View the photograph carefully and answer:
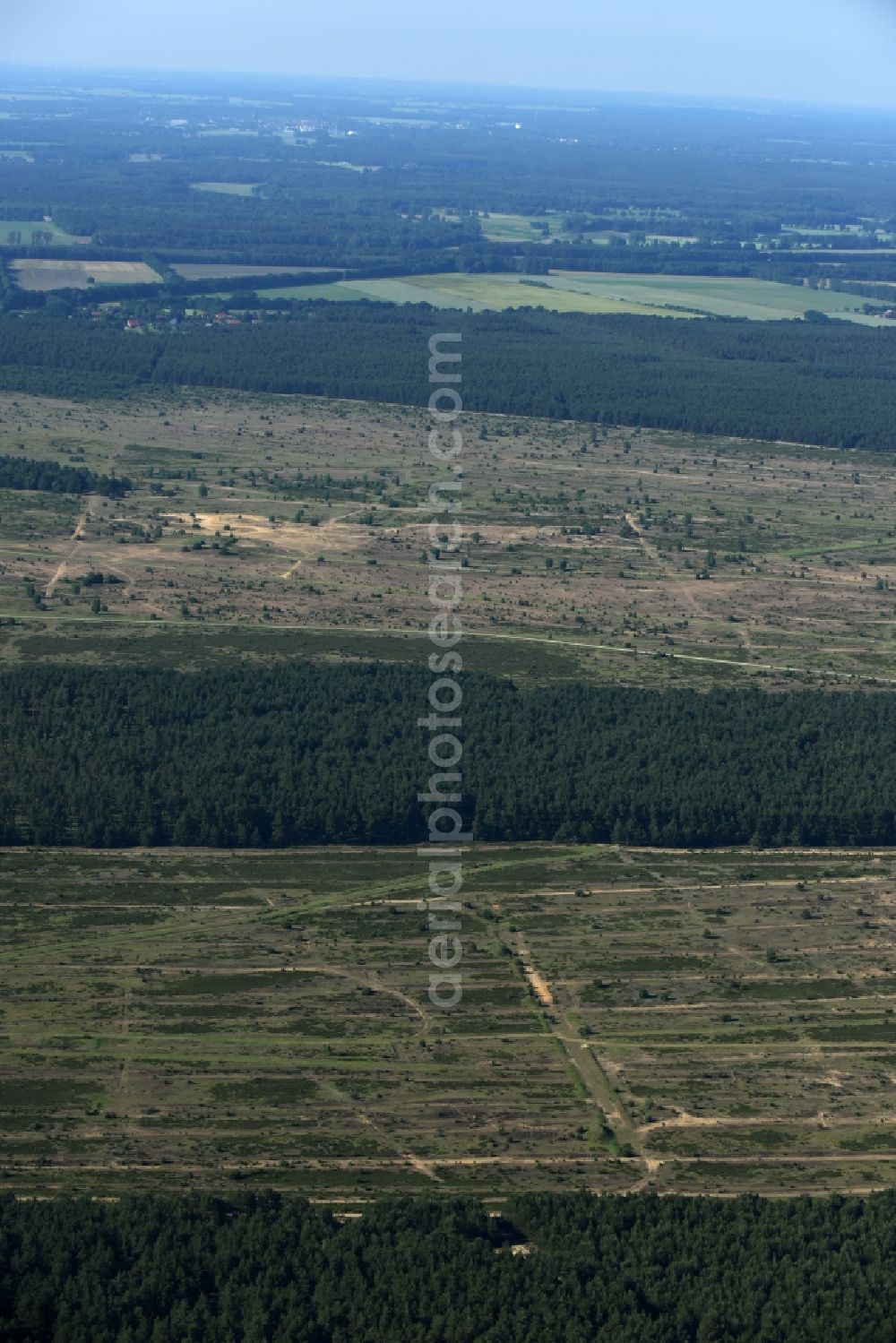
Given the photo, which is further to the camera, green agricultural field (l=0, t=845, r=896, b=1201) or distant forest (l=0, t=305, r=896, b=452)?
distant forest (l=0, t=305, r=896, b=452)

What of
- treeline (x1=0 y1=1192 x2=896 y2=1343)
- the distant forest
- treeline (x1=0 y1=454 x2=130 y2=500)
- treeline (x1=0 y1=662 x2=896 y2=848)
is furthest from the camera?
the distant forest

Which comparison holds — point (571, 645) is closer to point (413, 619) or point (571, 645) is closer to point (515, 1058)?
point (413, 619)

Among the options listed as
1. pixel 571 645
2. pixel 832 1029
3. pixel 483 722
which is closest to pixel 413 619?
pixel 571 645

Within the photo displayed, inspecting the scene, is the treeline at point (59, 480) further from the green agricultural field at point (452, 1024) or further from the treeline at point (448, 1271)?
the treeline at point (448, 1271)

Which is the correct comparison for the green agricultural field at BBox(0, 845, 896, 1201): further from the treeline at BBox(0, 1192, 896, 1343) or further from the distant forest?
the distant forest

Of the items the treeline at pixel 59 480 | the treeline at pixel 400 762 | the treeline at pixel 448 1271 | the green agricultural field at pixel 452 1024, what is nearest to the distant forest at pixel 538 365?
the treeline at pixel 59 480

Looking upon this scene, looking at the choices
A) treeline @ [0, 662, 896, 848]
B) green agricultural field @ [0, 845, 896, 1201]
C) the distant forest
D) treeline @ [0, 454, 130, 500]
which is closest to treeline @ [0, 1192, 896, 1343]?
green agricultural field @ [0, 845, 896, 1201]

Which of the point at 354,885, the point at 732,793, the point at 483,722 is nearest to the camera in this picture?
the point at 354,885
